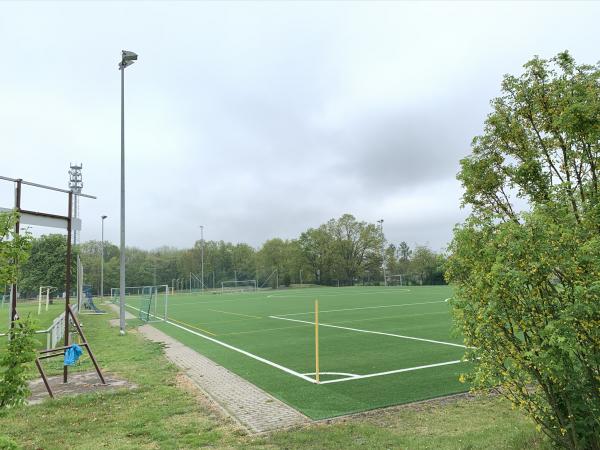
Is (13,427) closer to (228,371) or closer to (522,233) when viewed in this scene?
(228,371)

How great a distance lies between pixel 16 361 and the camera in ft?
12.1

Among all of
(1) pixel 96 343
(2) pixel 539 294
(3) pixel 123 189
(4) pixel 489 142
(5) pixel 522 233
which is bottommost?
(1) pixel 96 343

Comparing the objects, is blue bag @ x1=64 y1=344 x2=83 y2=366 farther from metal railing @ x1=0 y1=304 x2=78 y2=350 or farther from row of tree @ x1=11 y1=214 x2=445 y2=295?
row of tree @ x1=11 y1=214 x2=445 y2=295

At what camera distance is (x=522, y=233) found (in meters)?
3.47

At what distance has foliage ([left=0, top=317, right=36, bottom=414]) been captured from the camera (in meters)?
3.63

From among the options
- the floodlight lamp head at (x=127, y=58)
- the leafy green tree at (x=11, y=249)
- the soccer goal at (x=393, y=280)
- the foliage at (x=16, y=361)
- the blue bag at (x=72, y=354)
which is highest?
the floodlight lamp head at (x=127, y=58)

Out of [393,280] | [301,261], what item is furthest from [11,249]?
[301,261]

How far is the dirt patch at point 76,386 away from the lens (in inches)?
325

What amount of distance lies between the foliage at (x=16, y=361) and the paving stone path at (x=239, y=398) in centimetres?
303

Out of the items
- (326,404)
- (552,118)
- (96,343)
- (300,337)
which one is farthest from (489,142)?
(96,343)

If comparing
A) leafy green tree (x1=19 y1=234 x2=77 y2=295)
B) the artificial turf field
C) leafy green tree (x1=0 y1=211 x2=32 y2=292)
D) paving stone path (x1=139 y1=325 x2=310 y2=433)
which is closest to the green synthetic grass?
paving stone path (x1=139 y1=325 x2=310 y2=433)

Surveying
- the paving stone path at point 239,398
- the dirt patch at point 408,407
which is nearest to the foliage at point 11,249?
the paving stone path at point 239,398

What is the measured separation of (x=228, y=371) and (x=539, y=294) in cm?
763

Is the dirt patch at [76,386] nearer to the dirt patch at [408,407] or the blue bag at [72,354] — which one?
the blue bag at [72,354]
